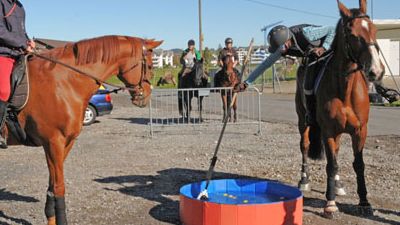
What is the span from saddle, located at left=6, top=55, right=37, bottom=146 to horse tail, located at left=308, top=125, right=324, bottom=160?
14.4ft

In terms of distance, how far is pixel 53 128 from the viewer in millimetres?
5375

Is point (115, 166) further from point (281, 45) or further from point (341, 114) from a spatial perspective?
point (341, 114)

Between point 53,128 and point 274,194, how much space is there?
10.5 ft

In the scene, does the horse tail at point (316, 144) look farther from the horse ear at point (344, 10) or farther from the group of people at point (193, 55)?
the group of people at point (193, 55)

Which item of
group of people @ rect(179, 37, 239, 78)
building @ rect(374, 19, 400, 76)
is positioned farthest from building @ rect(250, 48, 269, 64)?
building @ rect(374, 19, 400, 76)

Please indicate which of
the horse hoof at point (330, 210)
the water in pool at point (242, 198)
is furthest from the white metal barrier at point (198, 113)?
the horse hoof at point (330, 210)

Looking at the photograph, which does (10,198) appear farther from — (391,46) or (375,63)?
(391,46)

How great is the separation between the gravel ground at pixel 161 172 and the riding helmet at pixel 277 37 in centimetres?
232

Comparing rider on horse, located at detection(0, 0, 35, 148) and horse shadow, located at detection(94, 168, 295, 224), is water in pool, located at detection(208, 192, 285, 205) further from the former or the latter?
rider on horse, located at detection(0, 0, 35, 148)

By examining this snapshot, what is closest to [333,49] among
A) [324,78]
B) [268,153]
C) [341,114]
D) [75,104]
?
[324,78]

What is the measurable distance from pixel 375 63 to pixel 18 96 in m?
3.83

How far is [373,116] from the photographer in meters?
16.9

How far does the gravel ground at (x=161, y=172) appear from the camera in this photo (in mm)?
6645

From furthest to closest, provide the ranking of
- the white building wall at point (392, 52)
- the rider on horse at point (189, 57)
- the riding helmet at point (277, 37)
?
the white building wall at point (392, 52)
the rider on horse at point (189, 57)
the riding helmet at point (277, 37)
